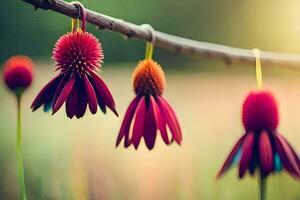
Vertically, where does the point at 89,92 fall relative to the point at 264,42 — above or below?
below

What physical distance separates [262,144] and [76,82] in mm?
343

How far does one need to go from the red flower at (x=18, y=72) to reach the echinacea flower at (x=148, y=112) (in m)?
0.22

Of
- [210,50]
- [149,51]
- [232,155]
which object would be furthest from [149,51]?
[232,155]

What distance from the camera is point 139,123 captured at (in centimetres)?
108

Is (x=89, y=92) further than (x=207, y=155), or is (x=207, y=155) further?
A: (x=207, y=155)

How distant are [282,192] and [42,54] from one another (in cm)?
56

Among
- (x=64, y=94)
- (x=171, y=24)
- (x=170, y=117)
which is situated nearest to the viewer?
(x=64, y=94)

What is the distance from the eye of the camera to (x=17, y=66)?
47.1 inches

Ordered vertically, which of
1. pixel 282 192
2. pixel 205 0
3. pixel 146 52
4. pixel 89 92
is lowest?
pixel 282 192

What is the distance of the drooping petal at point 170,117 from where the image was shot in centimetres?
110

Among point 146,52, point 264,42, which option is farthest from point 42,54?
point 264,42

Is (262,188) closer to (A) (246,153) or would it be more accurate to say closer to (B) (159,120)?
(A) (246,153)

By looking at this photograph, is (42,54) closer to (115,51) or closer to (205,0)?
(115,51)

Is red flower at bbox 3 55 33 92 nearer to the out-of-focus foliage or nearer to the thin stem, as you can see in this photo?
the out-of-focus foliage
